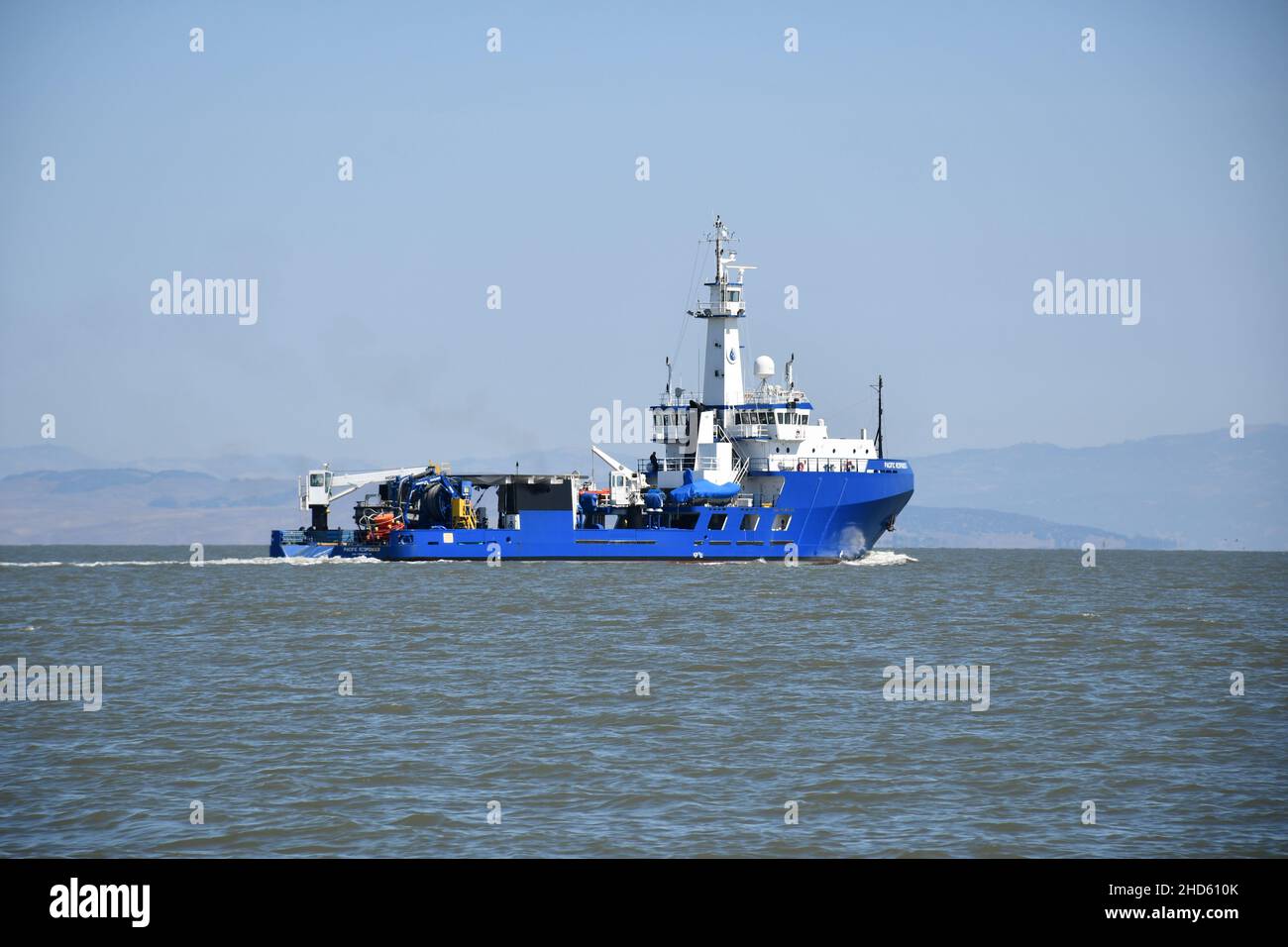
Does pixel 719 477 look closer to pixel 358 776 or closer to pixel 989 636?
pixel 989 636

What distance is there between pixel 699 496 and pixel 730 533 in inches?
106

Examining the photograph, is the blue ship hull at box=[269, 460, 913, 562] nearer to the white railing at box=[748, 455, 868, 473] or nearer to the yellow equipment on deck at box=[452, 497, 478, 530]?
the white railing at box=[748, 455, 868, 473]

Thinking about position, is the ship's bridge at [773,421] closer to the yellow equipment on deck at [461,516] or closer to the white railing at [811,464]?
the white railing at [811,464]

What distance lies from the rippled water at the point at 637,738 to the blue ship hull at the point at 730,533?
93.8ft

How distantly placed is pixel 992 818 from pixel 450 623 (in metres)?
27.6

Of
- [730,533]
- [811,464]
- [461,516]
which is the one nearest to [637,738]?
[730,533]

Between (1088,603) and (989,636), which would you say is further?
(1088,603)

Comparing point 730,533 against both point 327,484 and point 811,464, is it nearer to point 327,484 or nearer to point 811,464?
point 811,464

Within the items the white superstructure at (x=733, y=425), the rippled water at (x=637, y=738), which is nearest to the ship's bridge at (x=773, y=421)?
the white superstructure at (x=733, y=425)

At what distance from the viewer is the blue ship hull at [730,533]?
246 ft

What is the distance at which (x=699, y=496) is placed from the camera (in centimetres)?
7569

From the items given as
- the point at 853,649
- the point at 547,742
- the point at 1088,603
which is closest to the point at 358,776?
the point at 547,742
